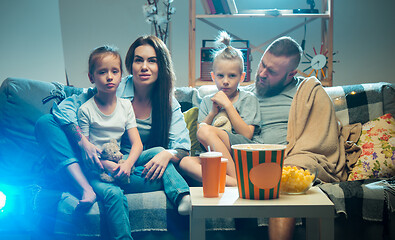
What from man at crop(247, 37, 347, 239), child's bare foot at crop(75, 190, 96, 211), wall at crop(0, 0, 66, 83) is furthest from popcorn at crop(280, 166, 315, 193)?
wall at crop(0, 0, 66, 83)

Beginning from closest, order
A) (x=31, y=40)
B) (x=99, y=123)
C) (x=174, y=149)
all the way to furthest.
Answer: (x=99, y=123) < (x=174, y=149) < (x=31, y=40)

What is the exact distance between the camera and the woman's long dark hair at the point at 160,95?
6.31ft

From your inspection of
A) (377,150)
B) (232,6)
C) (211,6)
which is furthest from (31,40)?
(377,150)

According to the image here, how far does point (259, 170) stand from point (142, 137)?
86 centimetres

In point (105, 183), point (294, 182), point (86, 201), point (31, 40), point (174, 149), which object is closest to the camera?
point (294, 182)

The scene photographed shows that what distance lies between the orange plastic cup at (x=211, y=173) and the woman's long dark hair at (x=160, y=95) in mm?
711

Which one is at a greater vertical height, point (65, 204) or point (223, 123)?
point (223, 123)

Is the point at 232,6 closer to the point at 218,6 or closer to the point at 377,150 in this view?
the point at 218,6

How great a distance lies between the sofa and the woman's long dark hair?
242 mm

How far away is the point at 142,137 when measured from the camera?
1.92 m

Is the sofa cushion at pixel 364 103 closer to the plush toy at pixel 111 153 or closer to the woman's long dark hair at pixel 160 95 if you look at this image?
the woman's long dark hair at pixel 160 95

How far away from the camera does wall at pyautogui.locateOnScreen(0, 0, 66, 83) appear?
274 cm

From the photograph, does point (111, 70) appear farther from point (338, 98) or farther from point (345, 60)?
point (345, 60)

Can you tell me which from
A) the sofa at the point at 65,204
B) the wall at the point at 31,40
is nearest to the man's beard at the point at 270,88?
the sofa at the point at 65,204
